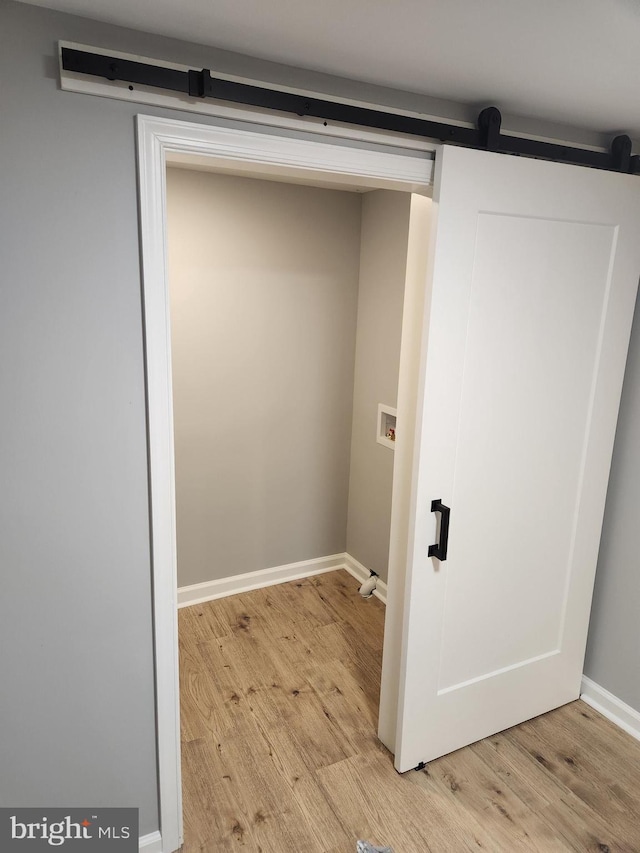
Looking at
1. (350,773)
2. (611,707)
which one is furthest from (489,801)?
(611,707)

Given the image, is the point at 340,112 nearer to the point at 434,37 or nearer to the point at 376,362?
the point at 434,37

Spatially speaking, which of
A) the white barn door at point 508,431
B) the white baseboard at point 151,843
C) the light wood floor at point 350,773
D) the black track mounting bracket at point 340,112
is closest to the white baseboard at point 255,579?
the light wood floor at point 350,773

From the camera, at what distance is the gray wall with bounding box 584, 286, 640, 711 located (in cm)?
226

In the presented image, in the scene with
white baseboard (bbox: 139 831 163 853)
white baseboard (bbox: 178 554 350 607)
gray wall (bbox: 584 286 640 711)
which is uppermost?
gray wall (bbox: 584 286 640 711)

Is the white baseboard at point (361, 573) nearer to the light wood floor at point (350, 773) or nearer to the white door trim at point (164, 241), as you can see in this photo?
the light wood floor at point (350, 773)

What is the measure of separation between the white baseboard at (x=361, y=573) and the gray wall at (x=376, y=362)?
0.04 meters

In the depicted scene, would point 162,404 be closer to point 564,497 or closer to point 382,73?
point 382,73

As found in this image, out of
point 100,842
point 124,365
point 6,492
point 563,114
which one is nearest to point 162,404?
point 124,365

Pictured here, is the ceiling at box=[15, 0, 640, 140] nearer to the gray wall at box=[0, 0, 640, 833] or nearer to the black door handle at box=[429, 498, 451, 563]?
the gray wall at box=[0, 0, 640, 833]

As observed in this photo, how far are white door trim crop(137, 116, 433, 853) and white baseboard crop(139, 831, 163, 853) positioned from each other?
17mm

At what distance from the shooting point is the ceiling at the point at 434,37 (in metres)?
1.17

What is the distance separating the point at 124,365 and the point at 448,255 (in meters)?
0.97

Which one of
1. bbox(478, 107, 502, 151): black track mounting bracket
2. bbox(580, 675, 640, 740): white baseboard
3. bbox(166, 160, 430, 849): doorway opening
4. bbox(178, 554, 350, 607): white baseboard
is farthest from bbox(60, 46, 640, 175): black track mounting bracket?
bbox(178, 554, 350, 607): white baseboard

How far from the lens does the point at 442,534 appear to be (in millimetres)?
1914
